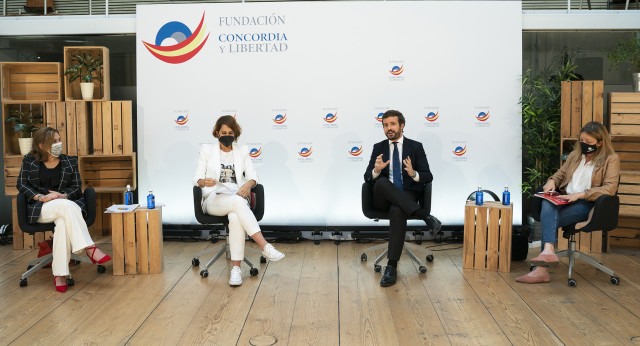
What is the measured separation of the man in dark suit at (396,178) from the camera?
176 inches

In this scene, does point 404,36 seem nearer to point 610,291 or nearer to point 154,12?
point 154,12

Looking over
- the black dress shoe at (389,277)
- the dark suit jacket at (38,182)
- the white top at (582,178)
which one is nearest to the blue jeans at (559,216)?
the white top at (582,178)

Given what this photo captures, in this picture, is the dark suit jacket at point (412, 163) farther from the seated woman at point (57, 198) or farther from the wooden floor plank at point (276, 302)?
the seated woman at point (57, 198)

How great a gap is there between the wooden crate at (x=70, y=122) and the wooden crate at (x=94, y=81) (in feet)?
0.40

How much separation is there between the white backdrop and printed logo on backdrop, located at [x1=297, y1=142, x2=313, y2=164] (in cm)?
1

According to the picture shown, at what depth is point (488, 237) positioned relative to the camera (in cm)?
465

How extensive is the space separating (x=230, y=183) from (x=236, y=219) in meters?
0.42

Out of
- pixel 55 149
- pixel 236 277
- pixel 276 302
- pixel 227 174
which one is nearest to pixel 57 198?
pixel 55 149

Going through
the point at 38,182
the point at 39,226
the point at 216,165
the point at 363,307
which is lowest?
the point at 363,307

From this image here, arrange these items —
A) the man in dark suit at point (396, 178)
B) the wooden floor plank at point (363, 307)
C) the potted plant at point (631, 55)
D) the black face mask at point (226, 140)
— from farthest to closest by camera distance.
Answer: the potted plant at point (631, 55)
the black face mask at point (226, 140)
the man in dark suit at point (396, 178)
the wooden floor plank at point (363, 307)

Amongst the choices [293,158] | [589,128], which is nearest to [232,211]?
[293,158]

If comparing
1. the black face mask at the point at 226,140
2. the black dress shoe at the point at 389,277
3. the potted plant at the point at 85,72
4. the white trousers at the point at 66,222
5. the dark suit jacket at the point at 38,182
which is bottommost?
the black dress shoe at the point at 389,277

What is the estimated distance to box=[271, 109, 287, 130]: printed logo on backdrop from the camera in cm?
588

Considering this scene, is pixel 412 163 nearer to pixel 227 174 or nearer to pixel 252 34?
pixel 227 174
